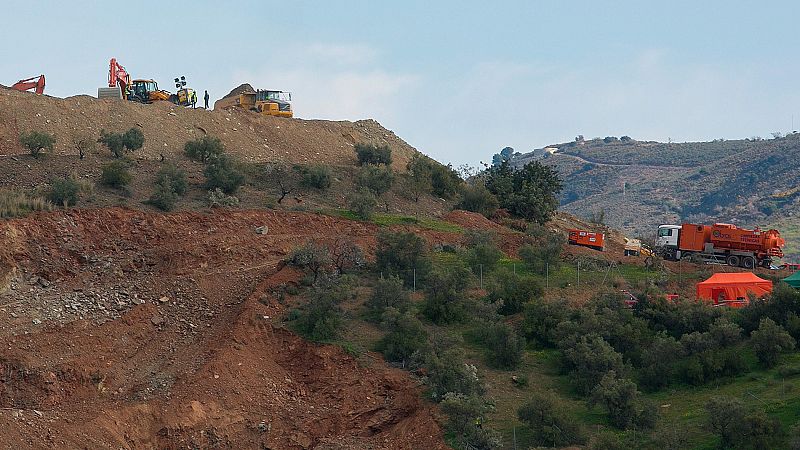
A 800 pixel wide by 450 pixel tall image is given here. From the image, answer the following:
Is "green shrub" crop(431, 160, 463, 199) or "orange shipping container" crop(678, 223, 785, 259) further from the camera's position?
"green shrub" crop(431, 160, 463, 199)

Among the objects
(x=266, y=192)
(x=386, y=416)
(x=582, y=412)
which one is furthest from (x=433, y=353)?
(x=266, y=192)

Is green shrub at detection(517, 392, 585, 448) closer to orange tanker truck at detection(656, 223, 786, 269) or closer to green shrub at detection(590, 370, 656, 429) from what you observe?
green shrub at detection(590, 370, 656, 429)

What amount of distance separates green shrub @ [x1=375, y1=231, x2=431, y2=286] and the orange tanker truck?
44.4ft

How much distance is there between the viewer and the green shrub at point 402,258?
3409 centimetres

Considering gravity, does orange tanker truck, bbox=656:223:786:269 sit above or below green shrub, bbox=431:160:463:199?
below

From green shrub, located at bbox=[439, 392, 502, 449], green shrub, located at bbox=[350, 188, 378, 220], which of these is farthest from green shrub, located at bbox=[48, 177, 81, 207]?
green shrub, located at bbox=[439, 392, 502, 449]

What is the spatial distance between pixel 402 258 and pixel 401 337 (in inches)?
204

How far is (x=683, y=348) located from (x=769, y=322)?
7.15 feet

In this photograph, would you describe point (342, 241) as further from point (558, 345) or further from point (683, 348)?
point (683, 348)

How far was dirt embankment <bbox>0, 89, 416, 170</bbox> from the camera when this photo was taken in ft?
143

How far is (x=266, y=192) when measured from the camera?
41219 mm

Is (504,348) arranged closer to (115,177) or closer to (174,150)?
(115,177)

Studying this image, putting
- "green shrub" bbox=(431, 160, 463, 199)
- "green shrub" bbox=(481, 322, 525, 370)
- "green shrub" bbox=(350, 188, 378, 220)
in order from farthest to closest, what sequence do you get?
"green shrub" bbox=(431, 160, 463, 199)
"green shrub" bbox=(350, 188, 378, 220)
"green shrub" bbox=(481, 322, 525, 370)

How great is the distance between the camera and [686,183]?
378 ft
